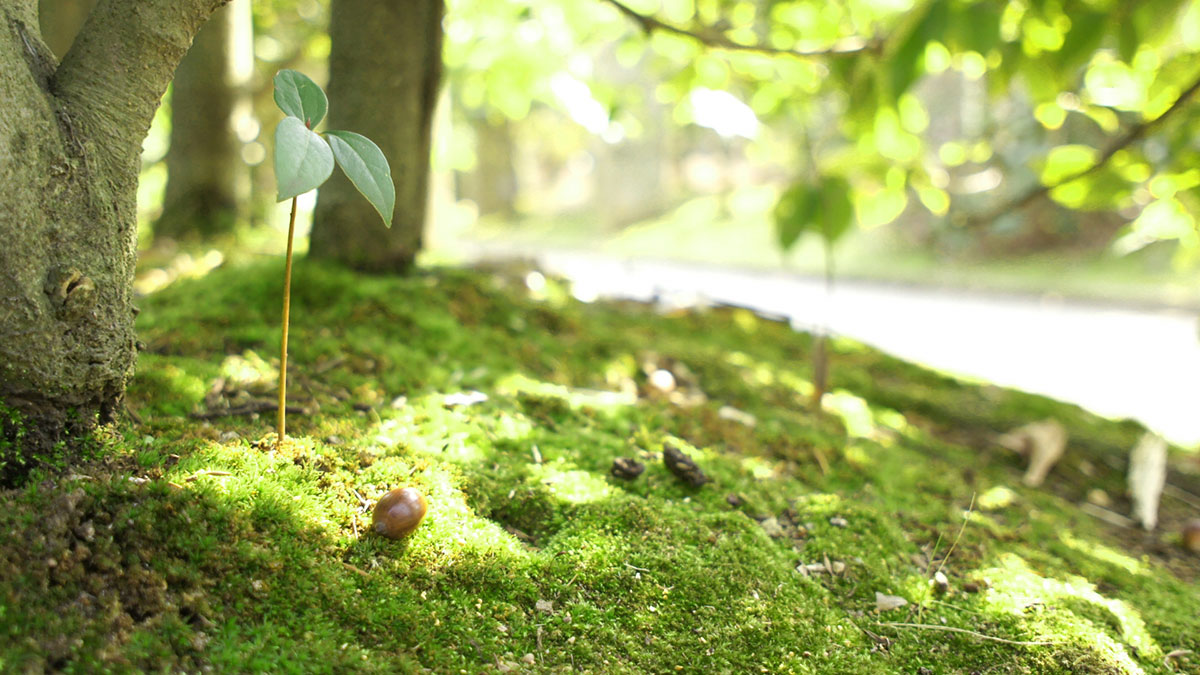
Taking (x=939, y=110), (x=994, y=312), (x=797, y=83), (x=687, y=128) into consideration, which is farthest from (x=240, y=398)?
(x=939, y=110)

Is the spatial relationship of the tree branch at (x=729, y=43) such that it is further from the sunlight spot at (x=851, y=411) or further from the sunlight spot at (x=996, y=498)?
the sunlight spot at (x=996, y=498)

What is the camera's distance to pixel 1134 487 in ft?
9.25

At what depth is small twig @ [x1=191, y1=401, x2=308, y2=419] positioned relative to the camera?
1.76 m

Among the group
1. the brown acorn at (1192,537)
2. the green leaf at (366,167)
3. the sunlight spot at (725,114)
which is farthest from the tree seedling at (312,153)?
the brown acorn at (1192,537)

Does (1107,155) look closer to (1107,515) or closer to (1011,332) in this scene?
(1107,515)

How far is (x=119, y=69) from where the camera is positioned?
4.67 ft

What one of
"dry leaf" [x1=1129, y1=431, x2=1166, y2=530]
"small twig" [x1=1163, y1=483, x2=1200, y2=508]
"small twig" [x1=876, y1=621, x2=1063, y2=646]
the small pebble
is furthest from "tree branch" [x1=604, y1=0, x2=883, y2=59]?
"small twig" [x1=1163, y1=483, x2=1200, y2=508]

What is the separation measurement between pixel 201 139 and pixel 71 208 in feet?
11.2

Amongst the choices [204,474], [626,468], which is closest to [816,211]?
[626,468]

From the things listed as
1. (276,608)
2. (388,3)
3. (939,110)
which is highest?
(939,110)

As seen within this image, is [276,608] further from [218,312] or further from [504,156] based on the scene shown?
[504,156]

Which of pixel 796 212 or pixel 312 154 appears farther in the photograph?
pixel 796 212

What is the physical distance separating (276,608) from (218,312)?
4.97 feet

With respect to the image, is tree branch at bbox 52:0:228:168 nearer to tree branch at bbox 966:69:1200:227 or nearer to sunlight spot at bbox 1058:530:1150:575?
sunlight spot at bbox 1058:530:1150:575
